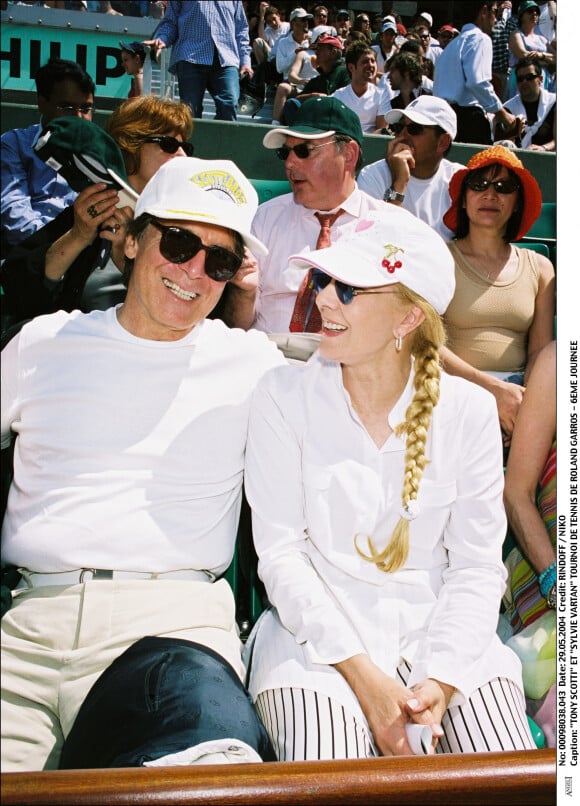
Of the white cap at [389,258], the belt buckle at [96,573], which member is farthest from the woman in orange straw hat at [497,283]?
the belt buckle at [96,573]

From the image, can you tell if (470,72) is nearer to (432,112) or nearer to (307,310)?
(432,112)

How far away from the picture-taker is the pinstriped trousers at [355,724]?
1.10 m

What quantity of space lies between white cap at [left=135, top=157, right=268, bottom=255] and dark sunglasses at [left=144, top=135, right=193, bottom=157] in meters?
0.05

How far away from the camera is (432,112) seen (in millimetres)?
1467

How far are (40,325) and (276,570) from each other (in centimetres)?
50

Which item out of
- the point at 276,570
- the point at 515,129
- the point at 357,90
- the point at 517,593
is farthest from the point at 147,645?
the point at 515,129

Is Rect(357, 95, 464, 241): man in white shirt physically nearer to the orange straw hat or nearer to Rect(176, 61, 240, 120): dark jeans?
the orange straw hat

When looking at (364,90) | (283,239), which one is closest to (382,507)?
(283,239)

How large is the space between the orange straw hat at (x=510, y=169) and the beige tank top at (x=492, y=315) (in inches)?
3.0

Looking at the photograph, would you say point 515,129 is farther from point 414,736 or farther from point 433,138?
point 414,736

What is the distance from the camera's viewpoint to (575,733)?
3.52ft

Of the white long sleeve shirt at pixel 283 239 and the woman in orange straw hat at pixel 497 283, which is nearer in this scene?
the white long sleeve shirt at pixel 283 239

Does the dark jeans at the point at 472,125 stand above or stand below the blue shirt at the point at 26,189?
above

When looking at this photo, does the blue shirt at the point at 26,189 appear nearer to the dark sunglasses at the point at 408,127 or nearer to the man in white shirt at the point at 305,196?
the man in white shirt at the point at 305,196
